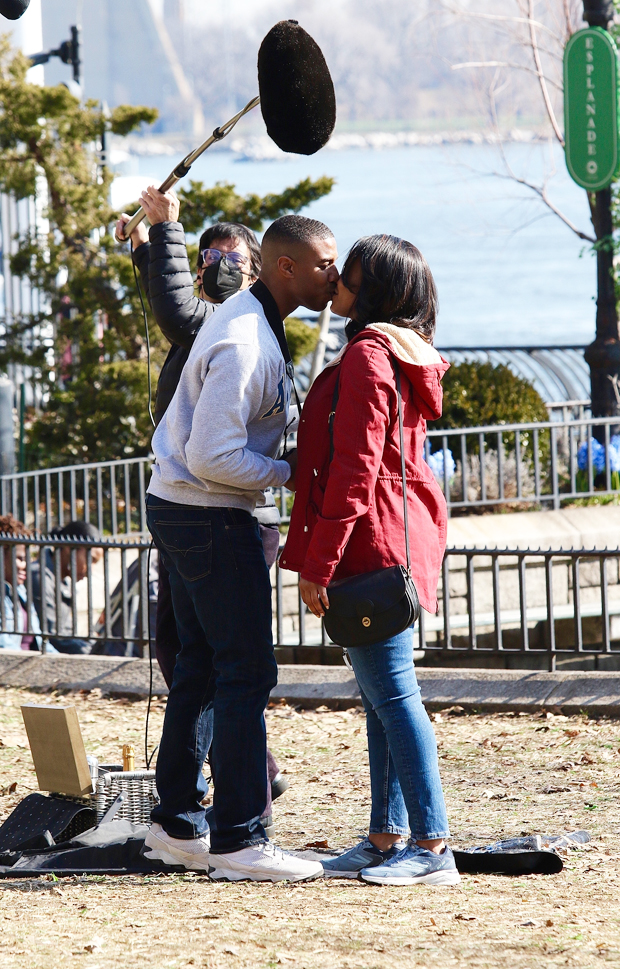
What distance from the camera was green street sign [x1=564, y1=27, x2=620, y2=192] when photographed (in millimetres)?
11758

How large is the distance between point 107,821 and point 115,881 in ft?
1.35

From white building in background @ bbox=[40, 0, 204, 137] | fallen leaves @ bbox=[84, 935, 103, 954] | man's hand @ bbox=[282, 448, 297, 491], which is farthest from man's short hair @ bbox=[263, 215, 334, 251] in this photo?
white building in background @ bbox=[40, 0, 204, 137]

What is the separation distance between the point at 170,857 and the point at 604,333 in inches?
350

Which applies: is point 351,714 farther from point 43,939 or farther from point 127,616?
point 43,939

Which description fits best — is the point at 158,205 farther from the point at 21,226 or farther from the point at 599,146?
the point at 21,226

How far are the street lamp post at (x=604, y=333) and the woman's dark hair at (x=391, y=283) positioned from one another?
8.32 metres

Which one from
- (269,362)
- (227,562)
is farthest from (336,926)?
(269,362)

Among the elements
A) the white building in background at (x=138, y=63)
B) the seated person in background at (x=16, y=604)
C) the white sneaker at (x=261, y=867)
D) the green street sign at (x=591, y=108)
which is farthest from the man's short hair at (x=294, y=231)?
the white building in background at (x=138, y=63)

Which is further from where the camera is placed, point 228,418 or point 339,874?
point 339,874

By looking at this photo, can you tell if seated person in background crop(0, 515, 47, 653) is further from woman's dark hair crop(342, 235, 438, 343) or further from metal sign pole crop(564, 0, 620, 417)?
metal sign pole crop(564, 0, 620, 417)

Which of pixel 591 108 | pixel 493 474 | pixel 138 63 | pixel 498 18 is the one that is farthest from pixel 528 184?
pixel 138 63

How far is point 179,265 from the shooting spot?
3869mm

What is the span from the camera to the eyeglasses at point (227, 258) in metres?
4.05

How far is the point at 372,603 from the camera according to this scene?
333cm
